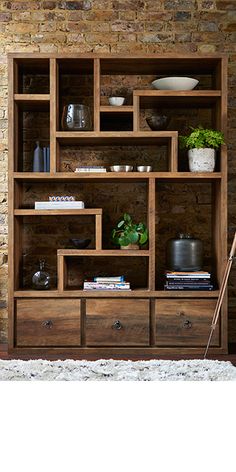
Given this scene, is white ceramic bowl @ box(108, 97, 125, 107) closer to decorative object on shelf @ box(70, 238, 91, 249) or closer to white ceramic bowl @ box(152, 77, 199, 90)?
white ceramic bowl @ box(152, 77, 199, 90)

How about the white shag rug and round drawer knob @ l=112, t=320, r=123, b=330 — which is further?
round drawer knob @ l=112, t=320, r=123, b=330

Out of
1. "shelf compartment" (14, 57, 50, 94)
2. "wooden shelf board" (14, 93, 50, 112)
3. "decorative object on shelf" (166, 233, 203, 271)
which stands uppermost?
"shelf compartment" (14, 57, 50, 94)

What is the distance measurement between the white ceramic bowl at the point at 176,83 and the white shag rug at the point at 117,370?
185 centimetres

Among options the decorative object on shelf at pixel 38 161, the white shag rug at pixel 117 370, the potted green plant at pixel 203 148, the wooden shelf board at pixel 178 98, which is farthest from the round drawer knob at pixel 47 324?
the wooden shelf board at pixel 178 98

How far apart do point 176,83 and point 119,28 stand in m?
0.79

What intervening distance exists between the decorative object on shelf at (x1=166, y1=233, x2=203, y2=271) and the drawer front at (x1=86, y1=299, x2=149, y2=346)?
14.0 inches

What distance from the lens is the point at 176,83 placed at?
397 centimetres


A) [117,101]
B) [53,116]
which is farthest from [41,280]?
[117,101]

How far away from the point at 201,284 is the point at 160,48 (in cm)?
184

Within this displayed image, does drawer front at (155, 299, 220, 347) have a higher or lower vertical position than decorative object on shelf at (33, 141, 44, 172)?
lower

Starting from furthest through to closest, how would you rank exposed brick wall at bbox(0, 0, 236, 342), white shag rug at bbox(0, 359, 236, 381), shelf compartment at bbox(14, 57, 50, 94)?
exposed brick wall at bbox(0, 0, 236, 342)
shelf compartment at bbox(14, 57, 50, 94)
white shag rug at bbox(0, 359, 236, 381)

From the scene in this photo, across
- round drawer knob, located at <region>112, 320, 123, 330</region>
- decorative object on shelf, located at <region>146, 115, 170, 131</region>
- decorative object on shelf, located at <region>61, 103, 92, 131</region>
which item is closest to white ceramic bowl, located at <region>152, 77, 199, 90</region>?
decorative object on shelf, located at <region>146, 115, 170, 131</region>

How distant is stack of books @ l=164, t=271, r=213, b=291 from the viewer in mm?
3949

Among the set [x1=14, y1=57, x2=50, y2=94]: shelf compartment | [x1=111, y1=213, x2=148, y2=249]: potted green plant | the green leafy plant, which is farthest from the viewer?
[x1=14, y1=57, x2=50, y2=94]: shelf compartment
